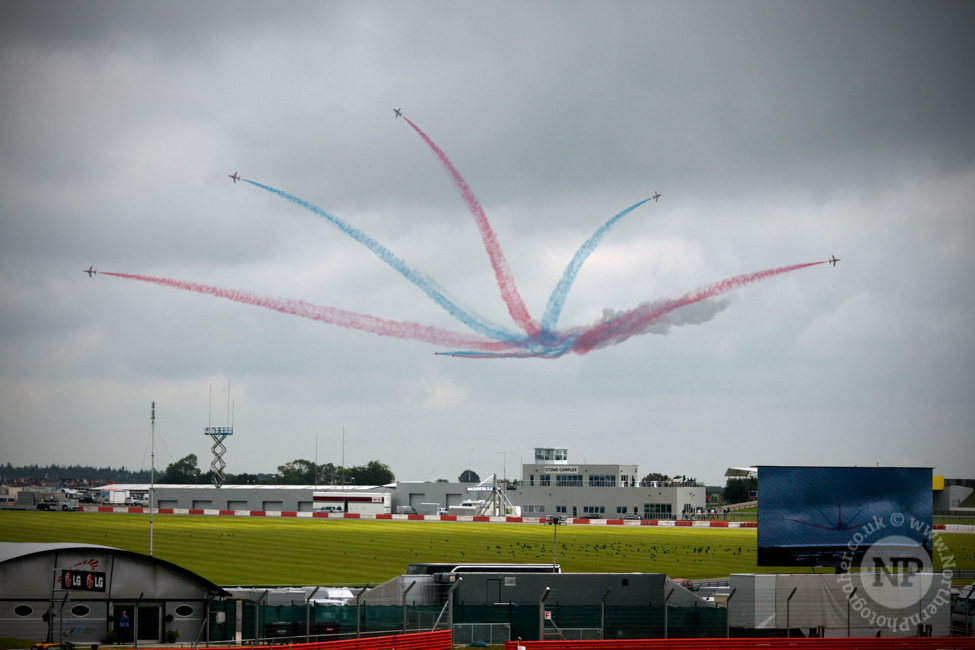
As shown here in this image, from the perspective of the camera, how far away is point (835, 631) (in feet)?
137

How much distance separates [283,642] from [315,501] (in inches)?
5770

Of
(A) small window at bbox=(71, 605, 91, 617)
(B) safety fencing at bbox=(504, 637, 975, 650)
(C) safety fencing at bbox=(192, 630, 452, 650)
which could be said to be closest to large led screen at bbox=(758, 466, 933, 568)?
(B) safety fencing at bbox=(504, 637, 975, 650)

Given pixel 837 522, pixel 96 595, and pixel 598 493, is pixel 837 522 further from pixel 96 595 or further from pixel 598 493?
pixel 598 493

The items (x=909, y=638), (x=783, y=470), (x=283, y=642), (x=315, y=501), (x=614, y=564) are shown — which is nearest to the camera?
(x=283, y=642)

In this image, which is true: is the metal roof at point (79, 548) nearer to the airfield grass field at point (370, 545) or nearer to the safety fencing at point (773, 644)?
the safety fencing at point (773, 644)

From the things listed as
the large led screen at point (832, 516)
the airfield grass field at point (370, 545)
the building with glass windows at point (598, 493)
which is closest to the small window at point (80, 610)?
the airfield grass field at point (370, 545)

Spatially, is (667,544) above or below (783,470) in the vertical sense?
below

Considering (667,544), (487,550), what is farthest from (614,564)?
(667,544)

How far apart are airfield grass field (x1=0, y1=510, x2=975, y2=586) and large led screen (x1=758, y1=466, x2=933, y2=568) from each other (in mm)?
19586

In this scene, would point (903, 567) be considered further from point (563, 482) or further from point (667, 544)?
point (563, 482)

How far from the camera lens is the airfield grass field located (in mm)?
73938

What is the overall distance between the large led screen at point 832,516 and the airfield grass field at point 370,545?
19.6 metres

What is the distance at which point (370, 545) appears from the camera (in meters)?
95.6

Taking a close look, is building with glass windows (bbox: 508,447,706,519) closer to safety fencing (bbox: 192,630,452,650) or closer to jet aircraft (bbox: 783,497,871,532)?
jet aircraft (bbox: 783,497,871,532)
